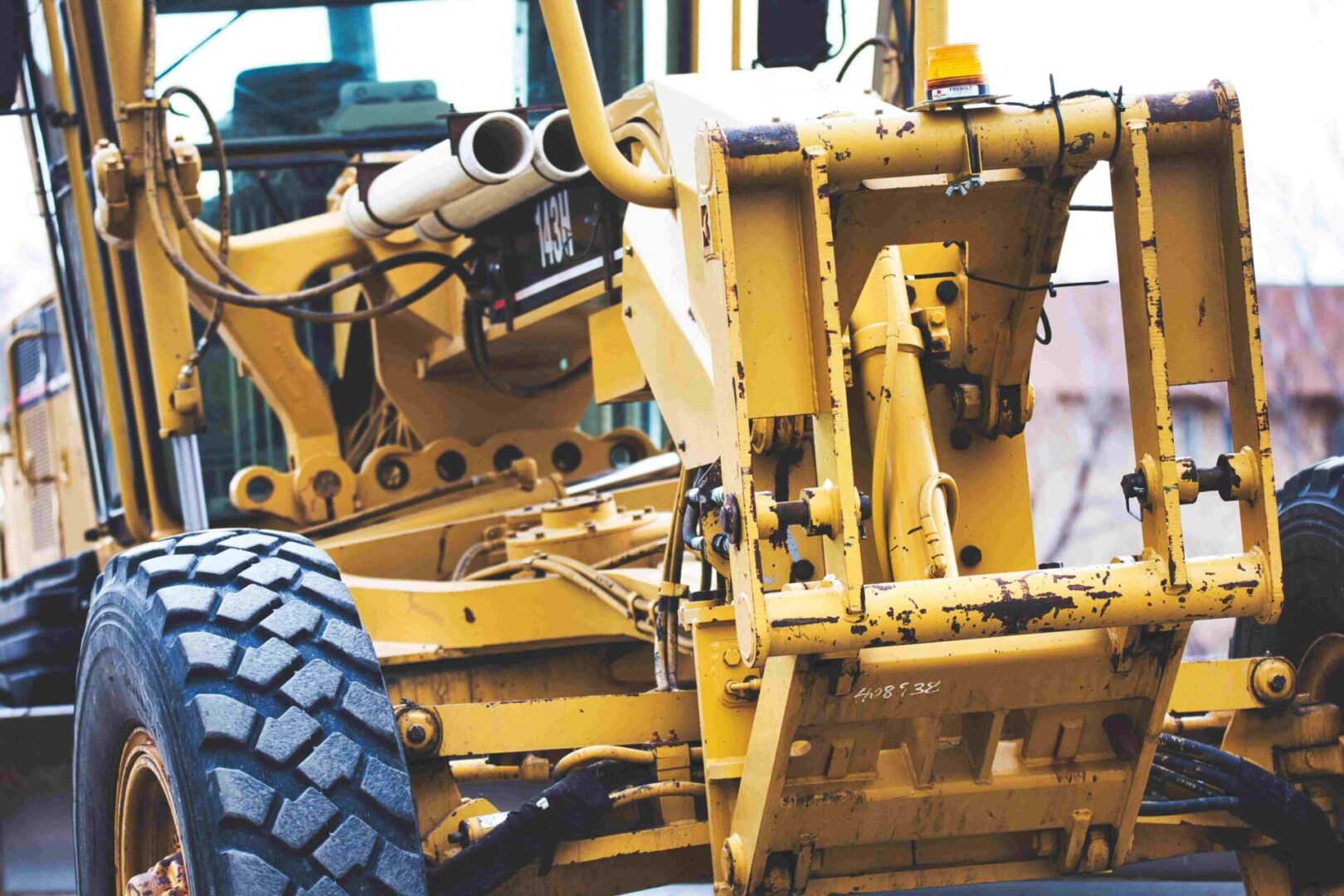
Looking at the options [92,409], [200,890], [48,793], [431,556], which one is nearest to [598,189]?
[431,556]

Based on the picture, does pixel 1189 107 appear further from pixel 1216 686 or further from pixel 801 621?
pixel 1216 686

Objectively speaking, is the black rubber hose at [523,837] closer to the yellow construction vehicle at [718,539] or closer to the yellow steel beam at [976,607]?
the yellow construction vehicle at [718,539]

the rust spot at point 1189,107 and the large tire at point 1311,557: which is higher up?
the rust spot at point 1189,107

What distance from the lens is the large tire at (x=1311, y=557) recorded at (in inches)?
158

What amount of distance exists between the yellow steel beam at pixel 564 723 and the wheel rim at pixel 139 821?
24.1 inches

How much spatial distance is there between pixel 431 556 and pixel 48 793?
1.84 metres

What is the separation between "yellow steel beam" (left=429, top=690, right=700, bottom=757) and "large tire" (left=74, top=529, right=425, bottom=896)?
34cm

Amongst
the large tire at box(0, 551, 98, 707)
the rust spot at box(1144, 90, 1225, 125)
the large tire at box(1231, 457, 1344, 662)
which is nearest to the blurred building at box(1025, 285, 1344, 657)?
the large tire at box(0, 551, 98, 707)

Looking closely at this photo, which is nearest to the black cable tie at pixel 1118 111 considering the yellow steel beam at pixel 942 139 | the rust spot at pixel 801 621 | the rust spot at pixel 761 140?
the yellow steel beam at pixel 942 139

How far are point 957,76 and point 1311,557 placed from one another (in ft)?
5.85

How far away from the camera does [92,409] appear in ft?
20.0

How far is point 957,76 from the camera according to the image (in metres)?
2.87

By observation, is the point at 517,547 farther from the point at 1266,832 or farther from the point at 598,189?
the point at 1266,832

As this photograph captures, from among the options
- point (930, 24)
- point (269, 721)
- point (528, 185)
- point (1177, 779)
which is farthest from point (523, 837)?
point (930, 24)
